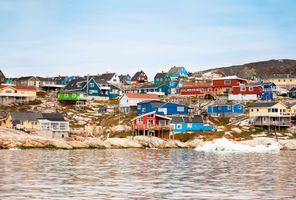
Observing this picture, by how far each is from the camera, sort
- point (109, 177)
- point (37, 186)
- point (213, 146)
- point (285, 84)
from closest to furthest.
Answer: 1. point (37, 186)
2. point (109, 177)
3. point (213, 146)
4. point (285, 84)

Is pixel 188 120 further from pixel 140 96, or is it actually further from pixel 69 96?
pixel 69 96

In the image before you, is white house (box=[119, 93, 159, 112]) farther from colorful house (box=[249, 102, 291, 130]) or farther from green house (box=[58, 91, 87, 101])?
colorful house (box=[249, 102, 291, 130])

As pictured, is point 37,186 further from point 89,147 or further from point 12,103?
point 12,103

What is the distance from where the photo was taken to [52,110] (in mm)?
115688

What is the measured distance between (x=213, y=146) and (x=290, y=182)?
4680 cm

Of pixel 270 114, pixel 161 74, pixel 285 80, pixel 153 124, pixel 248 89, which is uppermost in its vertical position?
pixel 161 74

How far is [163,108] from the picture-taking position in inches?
4377

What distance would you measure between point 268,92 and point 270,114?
986 inches

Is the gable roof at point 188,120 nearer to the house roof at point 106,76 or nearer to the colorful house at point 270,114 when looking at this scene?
the colorful house at point 270,114

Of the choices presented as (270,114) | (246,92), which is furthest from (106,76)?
(270,114)

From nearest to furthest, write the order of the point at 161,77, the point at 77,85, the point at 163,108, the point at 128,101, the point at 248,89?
the point at 163,108 → the point at 128,101 → the point at 248,89 → the point at 77,85 → the point at 161,77

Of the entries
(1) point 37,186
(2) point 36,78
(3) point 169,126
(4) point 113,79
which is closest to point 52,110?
(3) point 169,126

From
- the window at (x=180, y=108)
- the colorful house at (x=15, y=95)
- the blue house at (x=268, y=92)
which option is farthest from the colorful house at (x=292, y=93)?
the colorful house at (x=15, y=95)

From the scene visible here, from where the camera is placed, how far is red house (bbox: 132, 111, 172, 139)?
9806cm
